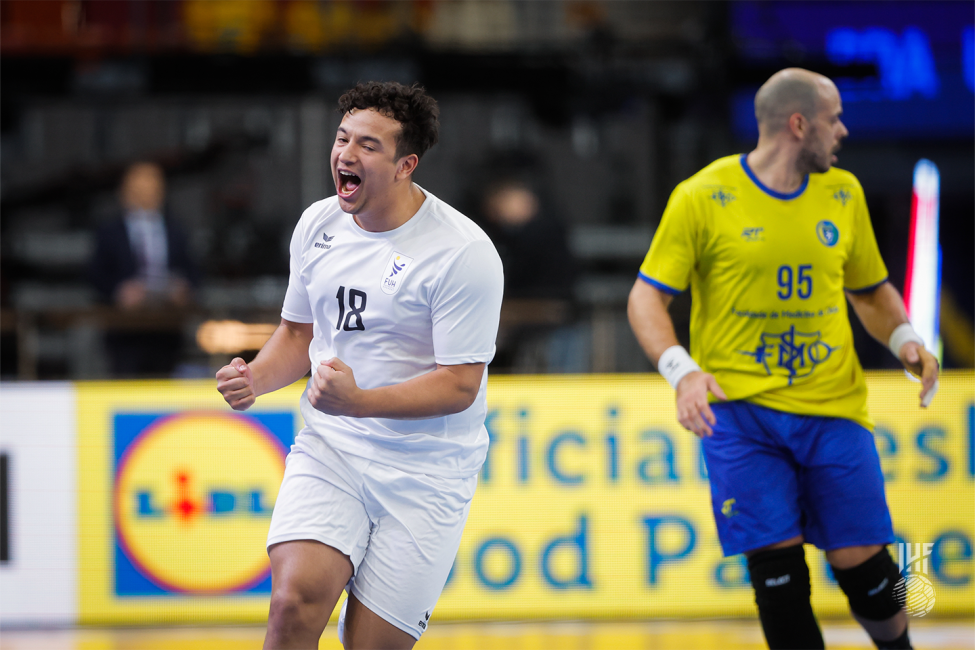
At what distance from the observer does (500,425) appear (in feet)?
18.1

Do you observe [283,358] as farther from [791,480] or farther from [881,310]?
[881,310]

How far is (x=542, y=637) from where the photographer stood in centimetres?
519

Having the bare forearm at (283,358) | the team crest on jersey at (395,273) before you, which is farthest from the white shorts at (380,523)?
the team crest on jersey at (395,273)

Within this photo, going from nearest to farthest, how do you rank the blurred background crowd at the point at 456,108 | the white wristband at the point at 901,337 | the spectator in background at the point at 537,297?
the white wristband at the point at 901,337, the spectator in background at the point at 537,297, the blurred background crowd at the point at 456,108

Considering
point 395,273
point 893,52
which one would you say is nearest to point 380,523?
point 395,273

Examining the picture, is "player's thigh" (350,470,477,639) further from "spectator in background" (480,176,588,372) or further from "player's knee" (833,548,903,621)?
"spectator in background" (480,176,588,372)

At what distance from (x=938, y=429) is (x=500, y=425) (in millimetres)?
2216

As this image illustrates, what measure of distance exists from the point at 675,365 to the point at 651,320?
21 cm

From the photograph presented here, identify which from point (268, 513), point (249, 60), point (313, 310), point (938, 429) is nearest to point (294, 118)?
point (249, 60)

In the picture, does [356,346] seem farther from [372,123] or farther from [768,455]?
[768,455]

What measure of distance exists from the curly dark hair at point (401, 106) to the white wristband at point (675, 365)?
40.5 inches

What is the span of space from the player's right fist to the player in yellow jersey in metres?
1.32

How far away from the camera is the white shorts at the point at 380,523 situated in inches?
119

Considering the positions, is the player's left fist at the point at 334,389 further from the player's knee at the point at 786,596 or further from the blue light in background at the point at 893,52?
the blue light in background at the point at 893,52
